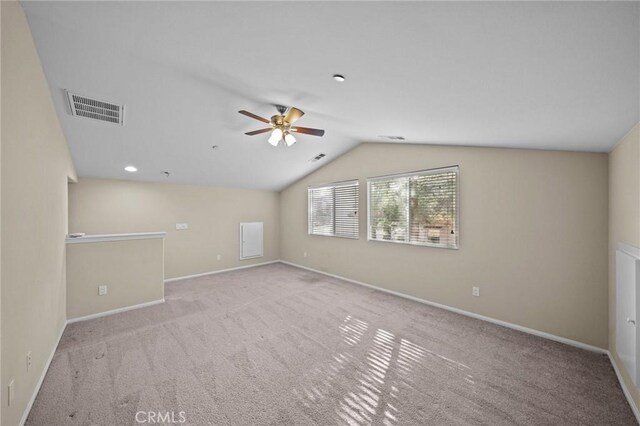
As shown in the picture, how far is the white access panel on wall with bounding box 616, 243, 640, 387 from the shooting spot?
1.80m

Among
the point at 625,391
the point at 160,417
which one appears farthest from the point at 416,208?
the point at 160,417

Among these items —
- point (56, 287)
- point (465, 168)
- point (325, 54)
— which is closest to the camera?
point (325, 54)

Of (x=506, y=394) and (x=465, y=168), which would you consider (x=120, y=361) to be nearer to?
(x=506, y=394)

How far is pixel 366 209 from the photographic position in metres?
4.95

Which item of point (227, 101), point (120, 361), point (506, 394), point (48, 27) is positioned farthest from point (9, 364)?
point (506, 394)

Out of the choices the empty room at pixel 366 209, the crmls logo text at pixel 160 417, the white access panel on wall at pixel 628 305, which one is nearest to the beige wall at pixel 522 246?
the empty room at pixel 366 209

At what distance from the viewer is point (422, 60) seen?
1.57 metres

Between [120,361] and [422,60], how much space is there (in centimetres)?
361

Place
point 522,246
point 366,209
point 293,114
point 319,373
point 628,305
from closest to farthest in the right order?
point 628,305 < point 319,373 < point 293,114 < point 522,246 < point 366,209

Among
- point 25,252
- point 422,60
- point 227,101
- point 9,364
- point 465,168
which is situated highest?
point 227,101

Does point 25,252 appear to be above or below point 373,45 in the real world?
below

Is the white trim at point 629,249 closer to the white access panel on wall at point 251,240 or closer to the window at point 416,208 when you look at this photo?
the window at point 416,208

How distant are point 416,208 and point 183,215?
4.78 m

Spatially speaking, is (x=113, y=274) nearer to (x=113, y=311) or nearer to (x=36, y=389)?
(x=113, y=311)
